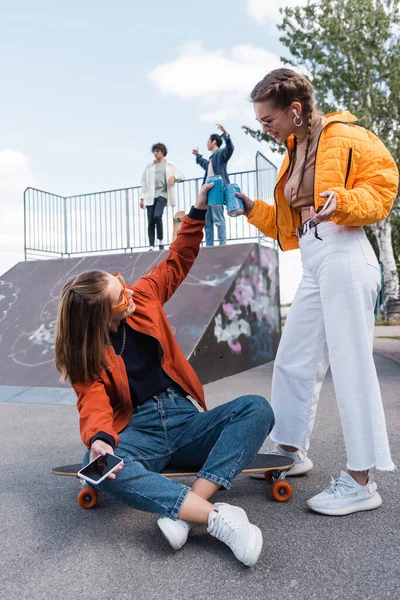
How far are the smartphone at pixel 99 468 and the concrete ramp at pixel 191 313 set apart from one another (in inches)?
142

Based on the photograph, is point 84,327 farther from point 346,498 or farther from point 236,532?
point 346,498

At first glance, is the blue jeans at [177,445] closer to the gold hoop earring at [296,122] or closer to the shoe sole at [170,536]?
the shoe sole at [170,536]

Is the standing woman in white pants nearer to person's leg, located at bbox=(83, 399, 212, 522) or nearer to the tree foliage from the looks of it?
person's leg, located at bbox=(83, 399, 212, 522)

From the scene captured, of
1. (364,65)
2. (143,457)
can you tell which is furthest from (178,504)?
(364,65)

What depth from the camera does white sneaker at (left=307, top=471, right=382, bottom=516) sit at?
7.55 ft

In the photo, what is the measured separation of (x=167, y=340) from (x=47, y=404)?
3.27 metres

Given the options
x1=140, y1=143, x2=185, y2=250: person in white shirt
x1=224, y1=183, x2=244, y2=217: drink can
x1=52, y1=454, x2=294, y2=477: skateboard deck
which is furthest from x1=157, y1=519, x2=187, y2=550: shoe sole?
x1=140, y1=143, x2=185, y2=250: person in white shirt

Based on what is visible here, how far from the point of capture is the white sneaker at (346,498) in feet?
7.55

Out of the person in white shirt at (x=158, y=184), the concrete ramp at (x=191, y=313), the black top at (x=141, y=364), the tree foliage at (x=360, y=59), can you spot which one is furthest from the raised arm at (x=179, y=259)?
the tree foliage at (x=360, y=59)

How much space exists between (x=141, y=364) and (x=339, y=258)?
3.29 ft

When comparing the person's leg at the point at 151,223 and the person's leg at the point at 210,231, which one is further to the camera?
the person's leg at the point at 151,223

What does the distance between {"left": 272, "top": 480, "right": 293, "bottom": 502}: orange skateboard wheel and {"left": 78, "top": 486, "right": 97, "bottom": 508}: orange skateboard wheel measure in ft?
2.67

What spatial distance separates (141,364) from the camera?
253cm

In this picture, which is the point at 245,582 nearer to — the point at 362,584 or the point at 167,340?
the point at 362,584
